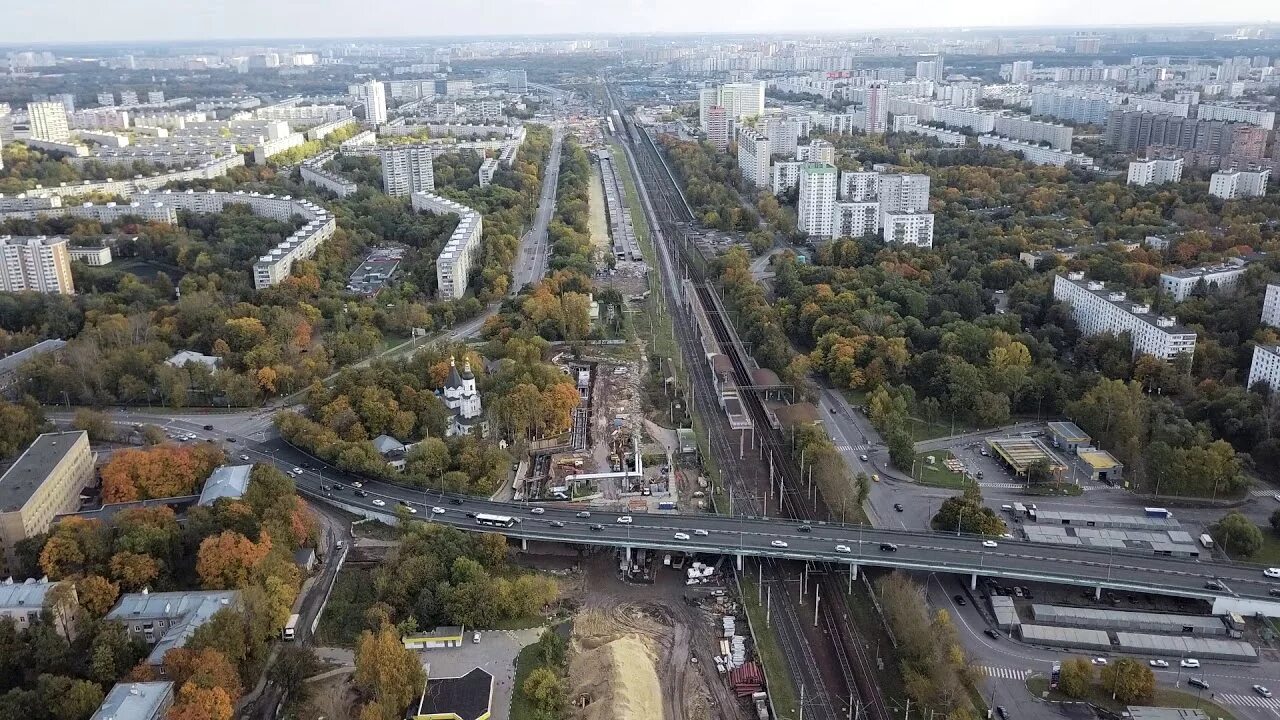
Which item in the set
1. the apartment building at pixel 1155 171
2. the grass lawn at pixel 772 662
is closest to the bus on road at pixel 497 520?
the grass lawn at pixel 772 662

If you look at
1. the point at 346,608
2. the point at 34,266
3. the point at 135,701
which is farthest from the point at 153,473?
the point at 34,266

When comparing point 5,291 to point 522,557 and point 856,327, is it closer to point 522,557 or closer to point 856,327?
point 522,557

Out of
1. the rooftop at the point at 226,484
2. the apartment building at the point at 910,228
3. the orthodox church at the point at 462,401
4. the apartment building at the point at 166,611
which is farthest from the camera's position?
the apartment building at the point at 910,228

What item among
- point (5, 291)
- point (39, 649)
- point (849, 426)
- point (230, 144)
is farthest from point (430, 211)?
point (39, 649)

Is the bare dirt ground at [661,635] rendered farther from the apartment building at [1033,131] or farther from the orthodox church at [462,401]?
the apartment building at [1033,131]

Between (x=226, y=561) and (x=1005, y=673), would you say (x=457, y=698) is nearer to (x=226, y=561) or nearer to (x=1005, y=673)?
(x=226, y=561)
